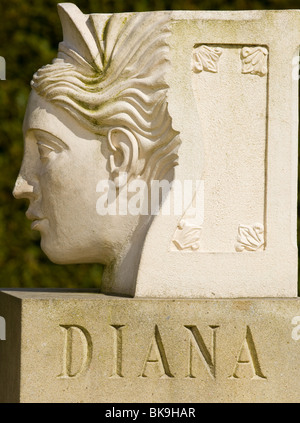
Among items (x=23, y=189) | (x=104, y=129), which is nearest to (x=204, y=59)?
(x=104, y=129)

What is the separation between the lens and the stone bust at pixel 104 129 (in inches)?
228

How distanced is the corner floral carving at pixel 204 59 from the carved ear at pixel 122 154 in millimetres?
487

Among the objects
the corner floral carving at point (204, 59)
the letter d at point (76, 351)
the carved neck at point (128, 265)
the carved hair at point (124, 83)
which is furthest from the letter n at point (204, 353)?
the corner floral carving at point (204, 59)

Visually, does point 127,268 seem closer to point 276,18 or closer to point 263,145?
point 263,145

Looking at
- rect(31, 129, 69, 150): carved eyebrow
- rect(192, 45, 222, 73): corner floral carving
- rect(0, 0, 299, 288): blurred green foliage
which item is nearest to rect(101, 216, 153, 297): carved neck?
rect(31, 129, 69, 150): carved eyebrow

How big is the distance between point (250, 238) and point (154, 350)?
77 cm

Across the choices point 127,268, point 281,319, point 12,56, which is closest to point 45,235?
point 127,268

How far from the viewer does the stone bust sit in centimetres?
580

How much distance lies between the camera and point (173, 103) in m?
5.73

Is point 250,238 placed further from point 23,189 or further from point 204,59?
point 23,189

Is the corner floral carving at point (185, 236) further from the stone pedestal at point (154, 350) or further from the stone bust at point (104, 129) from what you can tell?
the stone pedestal at point (154, 350)

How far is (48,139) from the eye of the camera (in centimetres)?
600

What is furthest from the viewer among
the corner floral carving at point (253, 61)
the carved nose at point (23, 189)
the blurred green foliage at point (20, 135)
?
the blurred green foliage at point (20, 135)

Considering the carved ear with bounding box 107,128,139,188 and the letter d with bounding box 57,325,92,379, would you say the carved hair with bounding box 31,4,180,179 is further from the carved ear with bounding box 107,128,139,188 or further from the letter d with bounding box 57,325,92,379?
the letter d with bounding box 57,325,92,379
